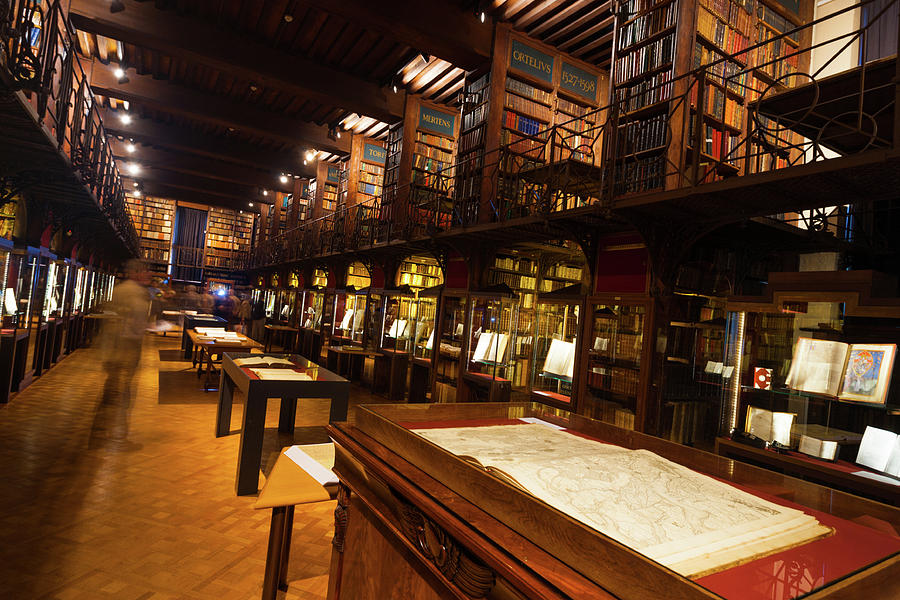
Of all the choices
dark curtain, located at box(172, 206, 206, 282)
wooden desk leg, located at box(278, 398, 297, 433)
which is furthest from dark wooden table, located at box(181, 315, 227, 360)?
dark curtain, located at box(172, 206, 206, 282)

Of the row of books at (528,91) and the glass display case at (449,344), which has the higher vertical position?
the row of books at (528,91)

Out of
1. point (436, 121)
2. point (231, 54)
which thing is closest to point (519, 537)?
point (231, 54)

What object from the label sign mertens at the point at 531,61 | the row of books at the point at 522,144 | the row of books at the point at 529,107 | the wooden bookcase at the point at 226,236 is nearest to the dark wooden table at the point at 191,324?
the row of books at the point at 522,144

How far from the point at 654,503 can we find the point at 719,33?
540 centimetres

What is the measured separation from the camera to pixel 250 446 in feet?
12.0

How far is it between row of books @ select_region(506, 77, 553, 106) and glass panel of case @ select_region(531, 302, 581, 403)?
3478 millimetres

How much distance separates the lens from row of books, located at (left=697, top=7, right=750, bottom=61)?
466cm

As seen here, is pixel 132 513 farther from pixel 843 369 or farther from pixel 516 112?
pixel 516 112

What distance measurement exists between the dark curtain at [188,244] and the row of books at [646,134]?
21878 mm

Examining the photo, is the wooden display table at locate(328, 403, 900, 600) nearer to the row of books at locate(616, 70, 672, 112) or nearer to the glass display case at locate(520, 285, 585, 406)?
the glass display case at locate(520, 285, 585, 406)

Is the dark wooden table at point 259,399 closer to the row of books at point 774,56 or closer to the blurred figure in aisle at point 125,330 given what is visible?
the blurred figure in aisle at point 125,330

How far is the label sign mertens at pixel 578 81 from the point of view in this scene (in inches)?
298

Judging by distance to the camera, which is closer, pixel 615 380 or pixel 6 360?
pixel 615 380

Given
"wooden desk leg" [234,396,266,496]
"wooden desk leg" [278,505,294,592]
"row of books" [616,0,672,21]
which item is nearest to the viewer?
"wooden desk leg" [278,505,294,592]
